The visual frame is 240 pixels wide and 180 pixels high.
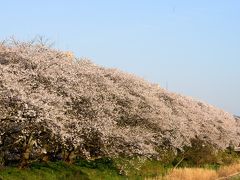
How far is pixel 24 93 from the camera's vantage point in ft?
Result: 77.2

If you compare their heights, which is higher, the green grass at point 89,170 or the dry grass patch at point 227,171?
the dry grass patch at point 227,171

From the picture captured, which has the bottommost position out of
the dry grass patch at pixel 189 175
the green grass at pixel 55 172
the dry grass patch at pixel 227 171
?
the green grass at pixel 55 172

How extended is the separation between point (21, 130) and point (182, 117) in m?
29.2

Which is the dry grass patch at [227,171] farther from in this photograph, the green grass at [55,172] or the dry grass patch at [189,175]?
the green grass at [55,172]

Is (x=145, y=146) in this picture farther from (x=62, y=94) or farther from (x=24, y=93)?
(x=24, y=93)

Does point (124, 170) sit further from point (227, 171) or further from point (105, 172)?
point (227, 171)

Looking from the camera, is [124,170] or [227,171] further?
[227,171]

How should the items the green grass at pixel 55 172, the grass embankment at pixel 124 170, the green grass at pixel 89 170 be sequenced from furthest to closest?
the grass embankment at pixel 124 170
the green grass at pixel 89 170
the green grass at pixel 55 172

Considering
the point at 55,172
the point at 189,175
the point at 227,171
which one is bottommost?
the point at 55,172

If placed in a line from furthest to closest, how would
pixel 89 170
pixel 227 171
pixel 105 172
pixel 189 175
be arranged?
pixel 227 171 → pixel 189 175 → pixel 105 172 → pixel 89 170

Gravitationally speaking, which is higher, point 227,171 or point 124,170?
point 227,171

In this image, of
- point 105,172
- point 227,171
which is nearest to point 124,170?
point 105,172

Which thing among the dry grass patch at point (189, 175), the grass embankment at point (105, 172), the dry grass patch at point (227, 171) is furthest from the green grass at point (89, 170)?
the dry grass patch at point (227, 171)

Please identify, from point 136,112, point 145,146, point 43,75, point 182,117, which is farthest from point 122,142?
point 182,117
